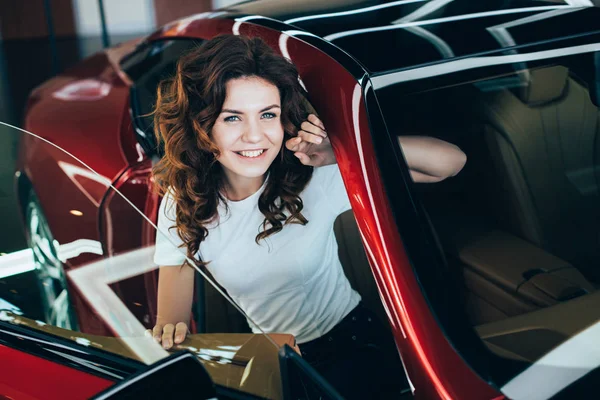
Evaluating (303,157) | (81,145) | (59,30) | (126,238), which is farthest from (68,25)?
(126,238)

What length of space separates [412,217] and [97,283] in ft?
2.09

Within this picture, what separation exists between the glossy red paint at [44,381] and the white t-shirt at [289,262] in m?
0.46

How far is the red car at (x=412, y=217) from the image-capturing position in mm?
1127

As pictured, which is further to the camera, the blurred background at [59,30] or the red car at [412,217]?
the blurred background at [59,30]

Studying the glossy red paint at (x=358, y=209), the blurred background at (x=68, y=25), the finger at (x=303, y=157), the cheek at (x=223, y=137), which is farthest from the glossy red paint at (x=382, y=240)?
the blurred background at (x=68, y=25)

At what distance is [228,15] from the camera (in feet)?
7.07

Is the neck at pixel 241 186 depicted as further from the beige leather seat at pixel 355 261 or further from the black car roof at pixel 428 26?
the black car roof at pixel 428 26

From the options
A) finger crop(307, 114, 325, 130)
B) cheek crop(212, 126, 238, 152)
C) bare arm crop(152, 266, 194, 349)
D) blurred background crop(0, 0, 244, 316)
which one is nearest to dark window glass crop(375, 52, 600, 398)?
finger crop(307, 114, 325, 130)

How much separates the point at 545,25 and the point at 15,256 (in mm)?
1389

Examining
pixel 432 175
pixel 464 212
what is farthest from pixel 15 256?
pixel 464 212

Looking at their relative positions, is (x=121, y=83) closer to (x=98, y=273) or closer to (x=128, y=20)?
(x=98, y=273)

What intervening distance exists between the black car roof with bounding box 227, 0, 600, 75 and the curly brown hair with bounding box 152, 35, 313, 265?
0.18m

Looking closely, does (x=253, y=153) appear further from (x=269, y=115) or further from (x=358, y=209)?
(x=358, y=209)

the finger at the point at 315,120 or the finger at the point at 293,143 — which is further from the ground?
the finger at the point at 315,120
